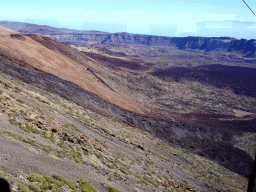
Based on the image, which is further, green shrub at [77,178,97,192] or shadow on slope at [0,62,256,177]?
shadow on slope at [0,62,256,177]

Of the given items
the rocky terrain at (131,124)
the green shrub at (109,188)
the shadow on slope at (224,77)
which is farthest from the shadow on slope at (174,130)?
the shadow on slope at (224,77)

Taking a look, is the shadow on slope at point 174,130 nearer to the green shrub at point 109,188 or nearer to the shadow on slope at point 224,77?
the green shrub at point 109,188

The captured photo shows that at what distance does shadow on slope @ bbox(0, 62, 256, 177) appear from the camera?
39.8 metres

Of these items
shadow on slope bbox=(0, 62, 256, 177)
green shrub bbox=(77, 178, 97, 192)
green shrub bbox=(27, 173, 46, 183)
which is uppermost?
green shrub bbox=(27, 173, 46, 183)

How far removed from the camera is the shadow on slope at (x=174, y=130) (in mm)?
39750

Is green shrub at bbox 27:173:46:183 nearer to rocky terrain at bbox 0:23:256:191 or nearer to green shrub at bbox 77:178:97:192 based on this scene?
rocky terrain at bbox 0:23:256:191

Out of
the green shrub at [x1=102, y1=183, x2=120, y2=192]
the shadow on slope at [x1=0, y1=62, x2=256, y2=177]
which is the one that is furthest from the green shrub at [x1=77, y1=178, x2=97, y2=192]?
the shadow on slope at [x1=0, y1=62, x2=256, y2=177]

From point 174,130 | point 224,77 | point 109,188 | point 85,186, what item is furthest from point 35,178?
point 224,77

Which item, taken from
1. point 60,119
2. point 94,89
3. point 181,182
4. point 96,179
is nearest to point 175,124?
point 94,89

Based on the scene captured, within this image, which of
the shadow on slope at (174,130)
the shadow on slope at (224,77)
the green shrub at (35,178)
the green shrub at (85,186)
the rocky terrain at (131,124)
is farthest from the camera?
the shadow on slope at (224,77)

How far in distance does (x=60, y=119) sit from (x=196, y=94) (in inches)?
3274

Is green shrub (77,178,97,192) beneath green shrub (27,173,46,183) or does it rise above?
beneath

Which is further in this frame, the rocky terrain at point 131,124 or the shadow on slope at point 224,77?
the shadow on slope at point 224,77

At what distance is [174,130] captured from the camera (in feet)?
155
